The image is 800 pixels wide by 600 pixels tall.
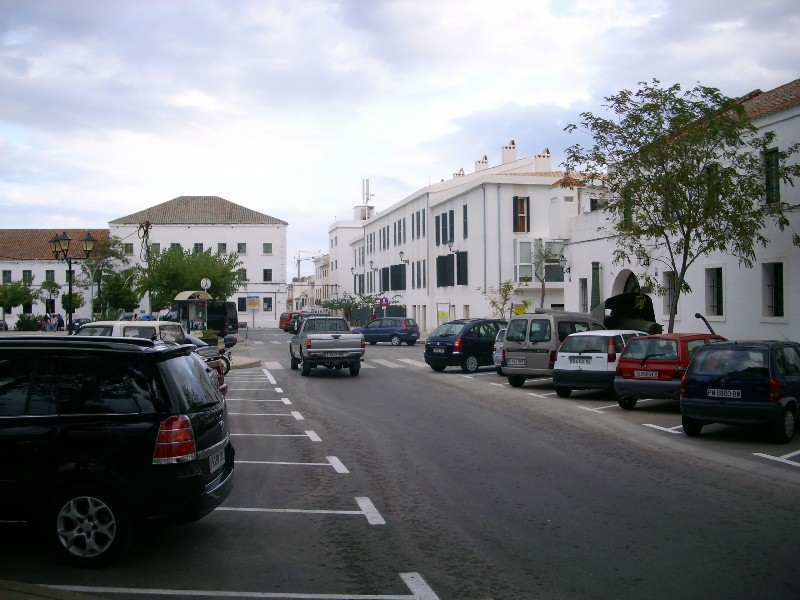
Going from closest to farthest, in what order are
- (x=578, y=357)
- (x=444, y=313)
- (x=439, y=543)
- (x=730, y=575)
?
(x=730, y=575)
(x=439, y=543)
(x=578, y=357)
(x=444, y=313)

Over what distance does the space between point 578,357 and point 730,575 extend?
42.8 feet

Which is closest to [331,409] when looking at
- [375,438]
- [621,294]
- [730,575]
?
Answer: [375,438]

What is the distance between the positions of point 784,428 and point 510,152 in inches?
1854

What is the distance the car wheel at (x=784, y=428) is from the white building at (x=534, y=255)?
10.0m

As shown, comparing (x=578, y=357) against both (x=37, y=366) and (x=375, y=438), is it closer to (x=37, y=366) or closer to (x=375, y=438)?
(x=375, y=438)

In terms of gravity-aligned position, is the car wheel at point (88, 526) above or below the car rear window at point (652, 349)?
below

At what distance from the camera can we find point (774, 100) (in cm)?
2353

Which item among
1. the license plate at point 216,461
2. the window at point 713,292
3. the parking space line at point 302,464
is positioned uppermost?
the window at point 713,292

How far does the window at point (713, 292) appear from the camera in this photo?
25.5 meters

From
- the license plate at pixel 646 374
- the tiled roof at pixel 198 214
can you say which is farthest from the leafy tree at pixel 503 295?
the tiled roof at pixel 198 214

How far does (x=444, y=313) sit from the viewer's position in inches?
2152

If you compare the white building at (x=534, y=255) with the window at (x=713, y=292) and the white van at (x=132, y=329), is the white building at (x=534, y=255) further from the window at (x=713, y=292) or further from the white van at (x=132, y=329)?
the white van at (x=132, y=329)

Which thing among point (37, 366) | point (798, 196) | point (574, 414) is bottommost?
point (574, 414)

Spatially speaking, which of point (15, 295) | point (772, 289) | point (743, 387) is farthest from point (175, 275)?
point (743, 387)
